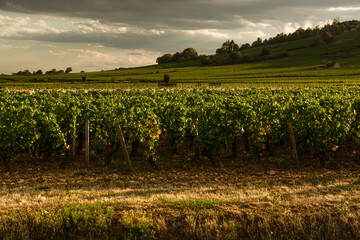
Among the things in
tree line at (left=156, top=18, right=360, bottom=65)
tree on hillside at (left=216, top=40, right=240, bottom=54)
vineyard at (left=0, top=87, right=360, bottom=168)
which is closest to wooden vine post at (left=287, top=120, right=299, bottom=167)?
vineyard at (left=0, top=87, right=360, bottom=168)

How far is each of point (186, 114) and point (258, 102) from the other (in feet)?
11.6

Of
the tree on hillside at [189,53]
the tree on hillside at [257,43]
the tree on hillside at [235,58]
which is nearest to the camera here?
the tree on hillside at [235,58]

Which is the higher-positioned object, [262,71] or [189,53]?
[189,53]

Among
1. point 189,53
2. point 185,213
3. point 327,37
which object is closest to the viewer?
point 185,213

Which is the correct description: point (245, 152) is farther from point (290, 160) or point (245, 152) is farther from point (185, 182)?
point (185, 182)

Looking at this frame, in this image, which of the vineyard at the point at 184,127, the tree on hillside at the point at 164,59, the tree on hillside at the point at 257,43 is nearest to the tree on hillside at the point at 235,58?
the tree on hillside at the point at 164,59

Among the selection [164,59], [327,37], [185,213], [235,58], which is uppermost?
Answer: [327,37]

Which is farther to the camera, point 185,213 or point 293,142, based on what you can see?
point 293,142

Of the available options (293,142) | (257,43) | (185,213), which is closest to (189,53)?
(257,43)

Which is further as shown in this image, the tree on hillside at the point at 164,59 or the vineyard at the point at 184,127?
the tree on hillside at the point at 164,59

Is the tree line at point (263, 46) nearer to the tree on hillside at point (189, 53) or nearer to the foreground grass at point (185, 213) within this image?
the tree on hillside at point (189, 53)

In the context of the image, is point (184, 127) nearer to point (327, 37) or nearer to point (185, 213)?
point (185, 213)

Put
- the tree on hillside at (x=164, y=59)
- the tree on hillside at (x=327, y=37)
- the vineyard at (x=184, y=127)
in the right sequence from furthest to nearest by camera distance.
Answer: the tree on hillside at (x=164, y=59)
the tree on hillside at (x=327, y=37)
the vineyard at (x=184, y=127)

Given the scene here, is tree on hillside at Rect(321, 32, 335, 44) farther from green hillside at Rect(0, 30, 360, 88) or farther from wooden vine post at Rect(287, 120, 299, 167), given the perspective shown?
wooden vine post at Rect(287, 120, 299, 167)
